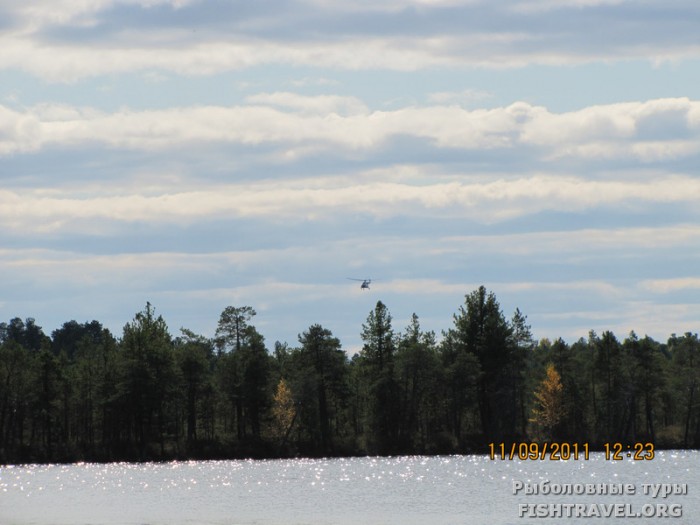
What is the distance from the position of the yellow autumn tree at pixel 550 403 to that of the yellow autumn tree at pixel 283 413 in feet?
94.2

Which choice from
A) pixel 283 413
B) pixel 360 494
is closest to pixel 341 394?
pixel 283 413

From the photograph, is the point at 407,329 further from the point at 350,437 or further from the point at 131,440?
the point at 131,440

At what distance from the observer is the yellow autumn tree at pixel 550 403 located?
142250 mm

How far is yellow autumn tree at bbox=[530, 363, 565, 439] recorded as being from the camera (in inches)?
5600

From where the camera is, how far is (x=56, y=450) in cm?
14238

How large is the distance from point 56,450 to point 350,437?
115 feet

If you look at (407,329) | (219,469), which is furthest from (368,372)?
(219,469)

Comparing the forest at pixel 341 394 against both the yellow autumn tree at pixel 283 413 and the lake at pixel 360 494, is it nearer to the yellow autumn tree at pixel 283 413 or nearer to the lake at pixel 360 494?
the yellow autumn tree at pixel 283 413
